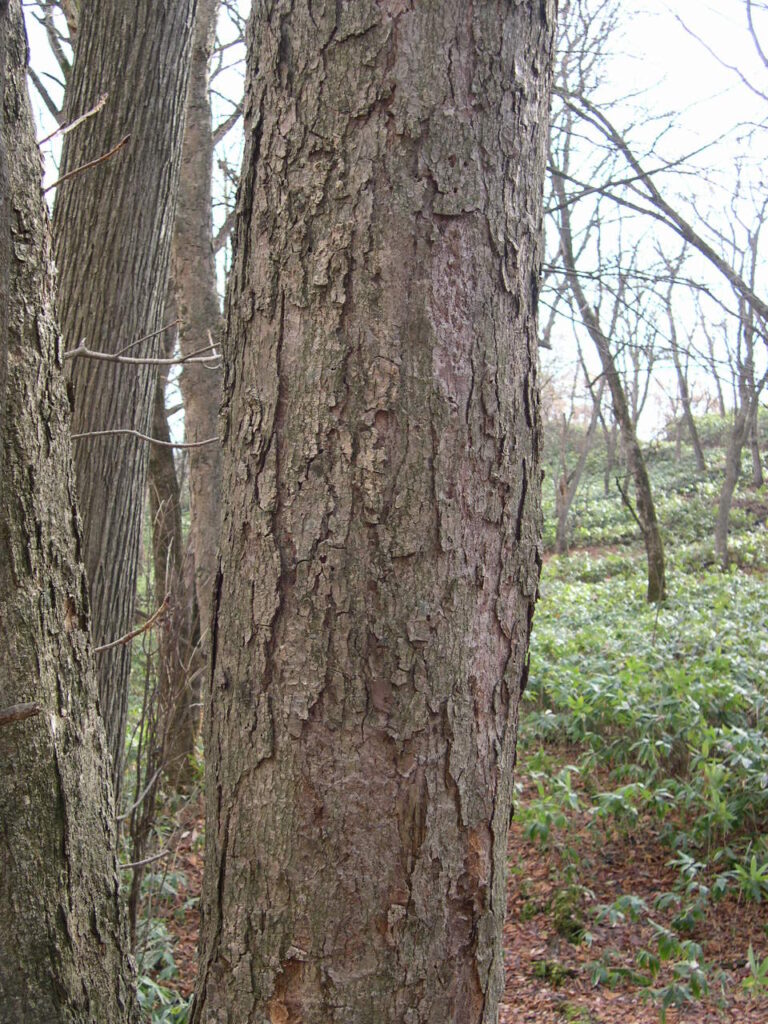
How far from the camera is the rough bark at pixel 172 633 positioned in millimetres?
4168

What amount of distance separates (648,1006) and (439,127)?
4.32m

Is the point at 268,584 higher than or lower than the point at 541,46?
lower

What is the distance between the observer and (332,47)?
3.69 ft

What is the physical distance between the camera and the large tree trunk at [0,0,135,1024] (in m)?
1.24

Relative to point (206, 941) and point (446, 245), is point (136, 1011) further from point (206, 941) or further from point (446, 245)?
point (446, 245)

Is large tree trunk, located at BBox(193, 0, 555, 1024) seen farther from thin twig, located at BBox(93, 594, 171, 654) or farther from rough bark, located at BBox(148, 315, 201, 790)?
rough bark, located at BBox(148, 315, 201, 790)

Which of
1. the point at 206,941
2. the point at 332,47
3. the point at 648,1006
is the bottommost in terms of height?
the point at 648,1006

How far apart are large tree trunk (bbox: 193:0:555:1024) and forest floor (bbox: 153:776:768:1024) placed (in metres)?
3.15

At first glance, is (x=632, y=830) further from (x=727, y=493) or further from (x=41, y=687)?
(x=727, y=493)

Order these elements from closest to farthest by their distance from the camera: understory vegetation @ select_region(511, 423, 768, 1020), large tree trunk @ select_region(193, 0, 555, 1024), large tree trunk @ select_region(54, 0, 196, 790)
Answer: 1. large tree trunk @ select_region(193, 0, 555, 1024)
2. large tree trunk @ select_region(54, 0, 196, 790)
3. understory vegetation @ select_region(511, 423, 768, 1020)

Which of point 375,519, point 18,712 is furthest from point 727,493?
point 18,712

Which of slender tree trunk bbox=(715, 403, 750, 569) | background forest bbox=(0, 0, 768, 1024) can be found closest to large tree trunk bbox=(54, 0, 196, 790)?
background forest bbox=(0, 0, 768, 1024)

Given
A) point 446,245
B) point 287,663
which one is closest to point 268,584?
point 287,663

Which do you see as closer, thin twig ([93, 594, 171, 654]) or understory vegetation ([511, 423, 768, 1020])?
thin twig ([93, 594, 171, 654])
